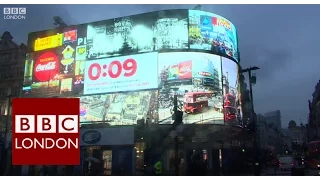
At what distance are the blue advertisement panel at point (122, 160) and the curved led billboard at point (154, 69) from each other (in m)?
7.02

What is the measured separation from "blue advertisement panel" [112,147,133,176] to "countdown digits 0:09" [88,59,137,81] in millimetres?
9759

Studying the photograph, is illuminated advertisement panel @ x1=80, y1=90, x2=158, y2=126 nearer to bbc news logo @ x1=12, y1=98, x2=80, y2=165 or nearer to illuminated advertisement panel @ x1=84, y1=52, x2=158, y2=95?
illuminated advertisement panel @ x1=84, y1=52, x2=158, y2=95

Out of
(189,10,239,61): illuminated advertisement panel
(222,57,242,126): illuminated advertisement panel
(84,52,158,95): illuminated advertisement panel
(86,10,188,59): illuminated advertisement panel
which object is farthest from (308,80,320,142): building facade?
(84,52,158,95): illuminated advertisement panel

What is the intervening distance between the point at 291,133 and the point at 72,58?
110 m

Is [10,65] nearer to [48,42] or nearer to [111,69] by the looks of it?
[48,42]

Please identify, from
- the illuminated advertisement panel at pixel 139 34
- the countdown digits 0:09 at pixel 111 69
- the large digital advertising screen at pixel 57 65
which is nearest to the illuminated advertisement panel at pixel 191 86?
the illuminated advertisement panel at pixel 139 34

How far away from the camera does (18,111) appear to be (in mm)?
8898

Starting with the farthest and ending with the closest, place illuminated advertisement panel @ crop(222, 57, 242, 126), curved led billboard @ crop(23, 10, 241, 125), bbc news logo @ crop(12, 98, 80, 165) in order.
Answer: illuminated advertisement panel @ crop(222, 57, 242, 126) → curved led billboard @ crop(23, 10, 241, 125) → bbc news logo @ crop(12, 98, 80, 165)

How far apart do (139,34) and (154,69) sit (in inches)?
186

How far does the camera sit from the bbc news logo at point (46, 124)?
896cm

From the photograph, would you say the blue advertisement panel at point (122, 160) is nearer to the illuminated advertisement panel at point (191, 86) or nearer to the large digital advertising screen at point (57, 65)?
the illuminated advertisement panel at point (191, 86)

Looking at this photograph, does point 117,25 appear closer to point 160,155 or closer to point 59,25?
point 59,25

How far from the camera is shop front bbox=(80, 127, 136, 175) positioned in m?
26.2

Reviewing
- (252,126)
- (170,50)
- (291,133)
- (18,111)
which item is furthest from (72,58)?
(291,133)
